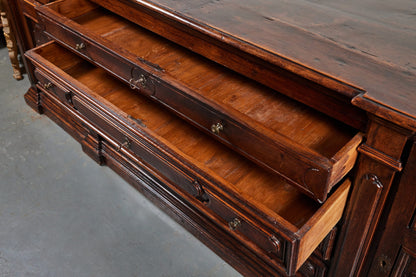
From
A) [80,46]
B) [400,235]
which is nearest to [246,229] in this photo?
[400,235]

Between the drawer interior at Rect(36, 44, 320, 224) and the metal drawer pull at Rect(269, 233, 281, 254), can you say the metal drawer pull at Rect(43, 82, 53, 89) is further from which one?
the metal drawer pull at Rect(269, 233, 281, 254)

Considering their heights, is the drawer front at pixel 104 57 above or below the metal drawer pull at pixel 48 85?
above

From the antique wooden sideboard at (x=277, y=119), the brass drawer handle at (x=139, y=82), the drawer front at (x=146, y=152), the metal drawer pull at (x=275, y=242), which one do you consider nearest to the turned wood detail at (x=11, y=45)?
→ the antique wooden sideboard at (x=277, y=119)

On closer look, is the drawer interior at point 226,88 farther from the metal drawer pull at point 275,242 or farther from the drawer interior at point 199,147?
the metal drawer pull at point 275,242

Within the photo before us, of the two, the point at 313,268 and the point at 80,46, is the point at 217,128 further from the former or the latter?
the point at 80,46

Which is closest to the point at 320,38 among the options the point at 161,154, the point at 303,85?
the point at 303,85

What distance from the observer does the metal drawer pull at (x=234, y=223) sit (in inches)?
50.8

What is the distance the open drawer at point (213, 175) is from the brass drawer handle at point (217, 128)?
0.10 metres

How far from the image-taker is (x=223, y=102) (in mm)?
1440

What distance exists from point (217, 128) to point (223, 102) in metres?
0.16

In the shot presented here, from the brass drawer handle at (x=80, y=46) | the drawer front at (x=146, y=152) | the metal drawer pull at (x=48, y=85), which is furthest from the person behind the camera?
the metal drawer pull at (x=48, y=85)

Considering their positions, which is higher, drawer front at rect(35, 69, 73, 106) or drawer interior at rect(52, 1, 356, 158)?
drawer interior at rect(52, 1, 356, 158)

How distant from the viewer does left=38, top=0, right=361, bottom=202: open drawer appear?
113cm

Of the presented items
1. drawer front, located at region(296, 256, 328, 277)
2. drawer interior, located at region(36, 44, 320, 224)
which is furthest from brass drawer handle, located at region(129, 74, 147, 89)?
drawer front, located at region(296, 256, 328, 277)
